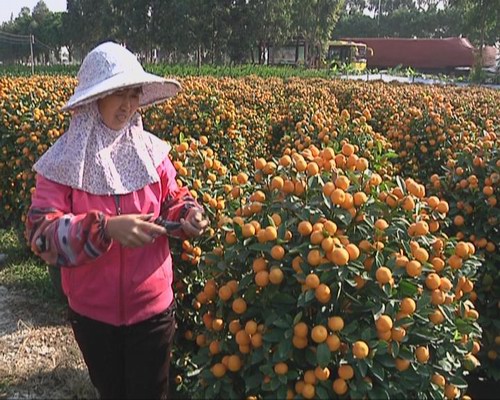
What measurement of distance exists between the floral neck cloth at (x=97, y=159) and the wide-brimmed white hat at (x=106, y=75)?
6cm

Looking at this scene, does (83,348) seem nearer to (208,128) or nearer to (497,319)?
(497,319)

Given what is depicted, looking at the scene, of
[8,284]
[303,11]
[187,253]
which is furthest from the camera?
[303,11]

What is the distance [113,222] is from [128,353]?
21.7 inches

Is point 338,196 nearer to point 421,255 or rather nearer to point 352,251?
point 352,251

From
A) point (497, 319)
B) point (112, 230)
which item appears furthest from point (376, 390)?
point (497, 319)

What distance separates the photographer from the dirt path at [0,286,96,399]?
2.52 metres

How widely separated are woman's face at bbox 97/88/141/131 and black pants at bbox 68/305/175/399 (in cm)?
60

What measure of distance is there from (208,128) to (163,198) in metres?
2.89

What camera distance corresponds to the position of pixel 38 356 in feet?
9.21

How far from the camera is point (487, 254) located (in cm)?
267

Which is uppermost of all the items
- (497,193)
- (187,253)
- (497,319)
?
(497,193)

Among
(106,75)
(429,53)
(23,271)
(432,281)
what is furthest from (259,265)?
(429,53)

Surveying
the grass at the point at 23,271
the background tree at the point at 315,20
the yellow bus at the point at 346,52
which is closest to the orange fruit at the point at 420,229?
the grass at the point at 23,271

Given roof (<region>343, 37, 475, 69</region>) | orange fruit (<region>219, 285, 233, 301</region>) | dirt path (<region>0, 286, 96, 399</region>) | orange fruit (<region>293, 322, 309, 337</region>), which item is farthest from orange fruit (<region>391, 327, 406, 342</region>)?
roof (<region>343, 37, 475, 69</region>)
